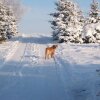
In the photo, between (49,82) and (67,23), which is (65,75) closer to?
(49,82)

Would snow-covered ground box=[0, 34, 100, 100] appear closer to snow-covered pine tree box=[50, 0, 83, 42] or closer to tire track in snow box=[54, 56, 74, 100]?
Answer: tire track in snow box=[54, 56, 74, 100]

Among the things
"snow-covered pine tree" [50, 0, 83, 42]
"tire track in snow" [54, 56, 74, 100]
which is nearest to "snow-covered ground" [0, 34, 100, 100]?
"tire track in snow" [54, 56, 74, 100]

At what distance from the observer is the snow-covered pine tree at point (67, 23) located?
44688mm

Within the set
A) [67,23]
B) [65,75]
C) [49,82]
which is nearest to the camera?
[49,82]

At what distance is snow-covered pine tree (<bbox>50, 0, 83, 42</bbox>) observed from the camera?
44.7m

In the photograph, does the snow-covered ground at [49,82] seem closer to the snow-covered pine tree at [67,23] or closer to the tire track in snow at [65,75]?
the tire track in snow at [65,75]

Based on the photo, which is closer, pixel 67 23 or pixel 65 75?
pixel 65 75

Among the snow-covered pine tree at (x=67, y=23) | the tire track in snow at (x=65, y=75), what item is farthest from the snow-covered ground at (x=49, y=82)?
the snow-covered pine tree at (x=67, y=23)

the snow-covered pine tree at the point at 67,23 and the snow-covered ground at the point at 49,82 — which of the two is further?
the snow-covered pine tree at the point at 67,23

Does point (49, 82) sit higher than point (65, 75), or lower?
higher

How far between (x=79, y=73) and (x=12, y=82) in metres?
3.64

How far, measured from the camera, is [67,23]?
45188 millimetres

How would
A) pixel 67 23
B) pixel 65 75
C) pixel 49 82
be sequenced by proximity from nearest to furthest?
1. pixel 49 82
2. pixel 65 75
3. pixel 67 23

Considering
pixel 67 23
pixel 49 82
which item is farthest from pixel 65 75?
pixel 67 23
